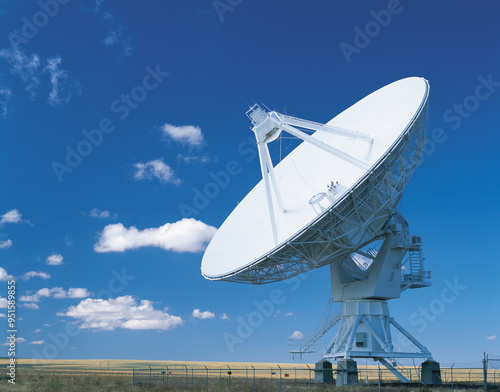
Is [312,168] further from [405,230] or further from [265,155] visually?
[405,230]

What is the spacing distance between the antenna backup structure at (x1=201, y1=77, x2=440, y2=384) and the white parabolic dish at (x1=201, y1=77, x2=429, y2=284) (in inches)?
2.6

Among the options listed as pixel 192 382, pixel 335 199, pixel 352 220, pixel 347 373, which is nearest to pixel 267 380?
pixel 192 382

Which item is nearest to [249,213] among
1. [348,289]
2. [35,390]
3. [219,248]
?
[219,248]

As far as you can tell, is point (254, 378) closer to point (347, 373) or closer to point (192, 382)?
point (347, 373)

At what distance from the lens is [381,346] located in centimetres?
3014

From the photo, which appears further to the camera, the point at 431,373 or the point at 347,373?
the point at 431,373

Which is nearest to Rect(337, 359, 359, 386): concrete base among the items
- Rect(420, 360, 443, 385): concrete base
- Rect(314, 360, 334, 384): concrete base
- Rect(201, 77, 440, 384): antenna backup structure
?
Rect(201, 77, 440, 384): antenna backup structure

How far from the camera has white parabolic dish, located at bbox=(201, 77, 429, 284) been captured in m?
24.7

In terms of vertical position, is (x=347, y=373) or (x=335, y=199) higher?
(x=335, y=199)

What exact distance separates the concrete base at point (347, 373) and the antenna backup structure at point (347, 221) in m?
0.06

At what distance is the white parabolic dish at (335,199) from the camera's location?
24.7m

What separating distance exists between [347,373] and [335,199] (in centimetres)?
1012

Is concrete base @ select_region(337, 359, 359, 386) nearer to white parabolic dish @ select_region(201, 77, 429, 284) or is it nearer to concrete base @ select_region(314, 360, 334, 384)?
concrete base @ select_region(314, 360, 334, 384)

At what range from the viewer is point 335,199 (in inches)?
972
